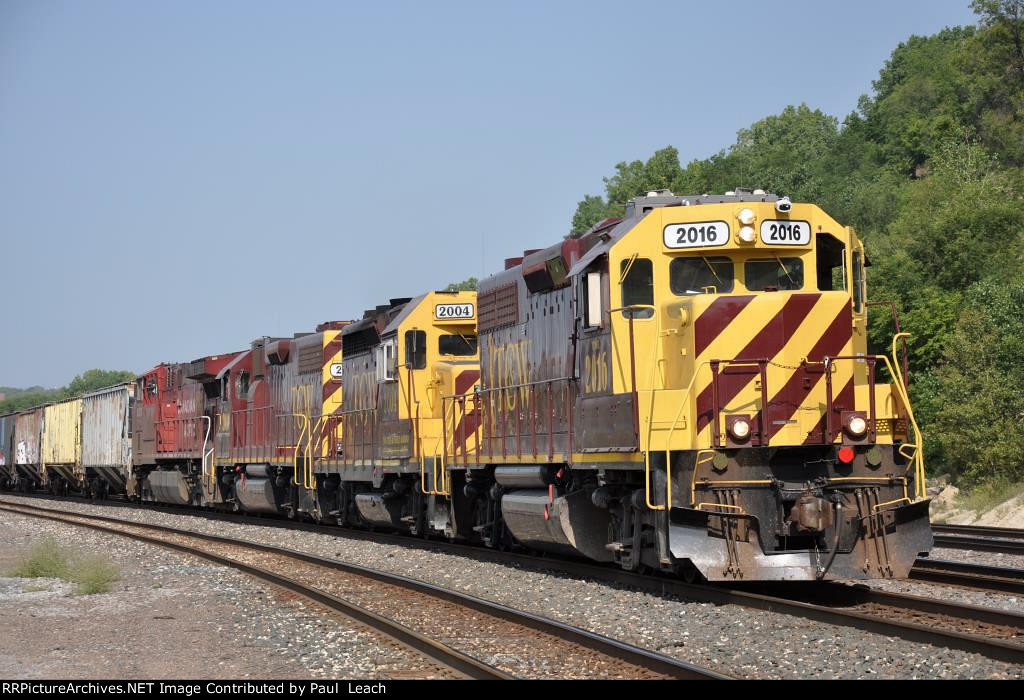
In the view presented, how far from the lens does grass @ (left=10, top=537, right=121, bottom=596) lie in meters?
13.8

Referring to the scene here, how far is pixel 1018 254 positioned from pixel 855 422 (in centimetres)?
3070

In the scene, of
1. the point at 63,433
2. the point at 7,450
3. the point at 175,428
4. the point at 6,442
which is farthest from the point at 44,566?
the point at 6,442

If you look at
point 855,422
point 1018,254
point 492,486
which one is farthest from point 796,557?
point 1018,254

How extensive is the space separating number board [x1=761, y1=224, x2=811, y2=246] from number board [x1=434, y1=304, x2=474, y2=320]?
8246mm

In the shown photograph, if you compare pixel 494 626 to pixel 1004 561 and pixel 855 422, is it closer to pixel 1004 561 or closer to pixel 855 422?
pixel 855 422

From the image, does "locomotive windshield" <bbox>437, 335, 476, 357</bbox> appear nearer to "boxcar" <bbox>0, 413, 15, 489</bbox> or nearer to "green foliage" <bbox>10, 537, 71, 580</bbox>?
"green foliage" <bbox>10, 537, 71, 580</bbox>

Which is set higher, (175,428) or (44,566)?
(175,428)

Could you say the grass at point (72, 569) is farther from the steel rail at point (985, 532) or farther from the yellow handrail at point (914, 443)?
the steel rail at point (985, 532)

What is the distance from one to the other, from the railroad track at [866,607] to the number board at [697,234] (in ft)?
10.7

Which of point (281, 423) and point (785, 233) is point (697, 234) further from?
point (281, 423)

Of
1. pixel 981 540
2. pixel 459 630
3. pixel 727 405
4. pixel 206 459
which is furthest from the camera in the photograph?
pixel 206 459

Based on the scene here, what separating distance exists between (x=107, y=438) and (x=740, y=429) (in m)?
32.4

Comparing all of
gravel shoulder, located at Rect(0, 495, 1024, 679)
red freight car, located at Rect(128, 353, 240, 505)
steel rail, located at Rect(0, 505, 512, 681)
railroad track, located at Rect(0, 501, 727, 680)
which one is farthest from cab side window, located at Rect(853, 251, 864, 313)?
red freight car, located at Rect(128, 353, 240, 505)

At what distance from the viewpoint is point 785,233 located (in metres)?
11.8
